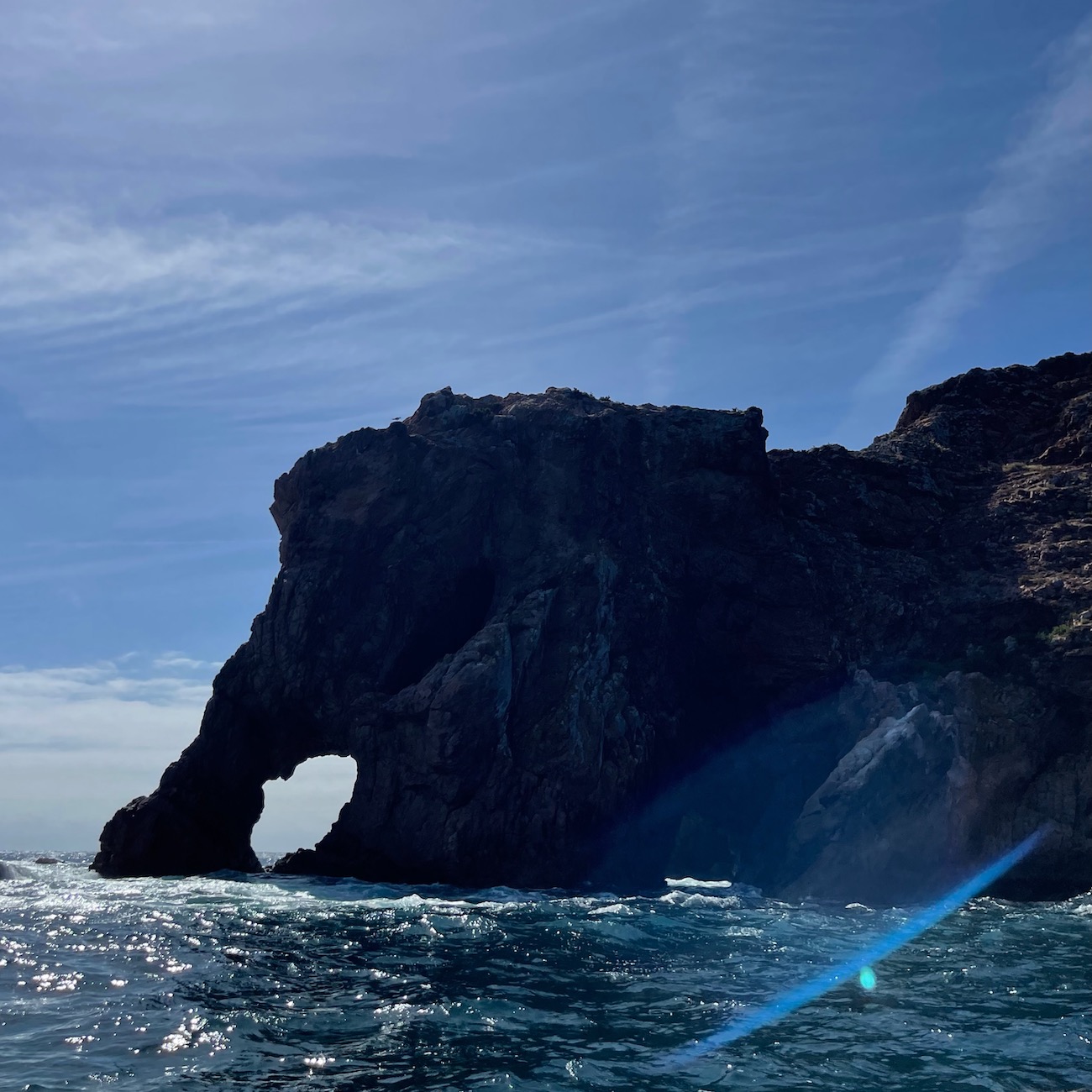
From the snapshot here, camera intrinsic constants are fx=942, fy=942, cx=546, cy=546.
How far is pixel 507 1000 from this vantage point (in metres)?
20.6

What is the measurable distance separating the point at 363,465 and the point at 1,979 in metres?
38.6

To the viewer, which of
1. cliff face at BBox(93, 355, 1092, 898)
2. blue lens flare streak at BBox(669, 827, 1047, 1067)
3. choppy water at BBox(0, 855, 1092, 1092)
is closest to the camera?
choppy water at BBox(0, 855, 1092, 1092)

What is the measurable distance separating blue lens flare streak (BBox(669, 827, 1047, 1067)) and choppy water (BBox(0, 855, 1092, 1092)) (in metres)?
0.41

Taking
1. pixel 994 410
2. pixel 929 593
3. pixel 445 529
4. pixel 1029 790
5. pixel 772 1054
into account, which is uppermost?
pixel 994 410

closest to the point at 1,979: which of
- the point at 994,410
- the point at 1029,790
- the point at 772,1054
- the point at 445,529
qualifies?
the point at 772,1054

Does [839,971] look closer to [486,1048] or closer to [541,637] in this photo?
[486,1048]

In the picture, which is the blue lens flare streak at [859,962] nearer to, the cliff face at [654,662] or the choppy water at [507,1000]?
the choppy water at [507,1000]

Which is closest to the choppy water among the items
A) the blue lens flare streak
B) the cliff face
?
the blue lens flare streak

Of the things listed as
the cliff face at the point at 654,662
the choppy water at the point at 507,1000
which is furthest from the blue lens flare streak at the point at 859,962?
the cliff face at the point at 654,662

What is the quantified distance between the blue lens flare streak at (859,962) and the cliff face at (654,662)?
0.96m

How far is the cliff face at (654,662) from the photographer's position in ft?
153

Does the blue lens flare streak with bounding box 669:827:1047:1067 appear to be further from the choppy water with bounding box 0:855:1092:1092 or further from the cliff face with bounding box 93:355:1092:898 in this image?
the cliff face with bounding box 93:355:1092:898

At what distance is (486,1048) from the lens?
16984 millimetres

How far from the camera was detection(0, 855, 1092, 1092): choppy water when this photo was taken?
15680 millimetres
